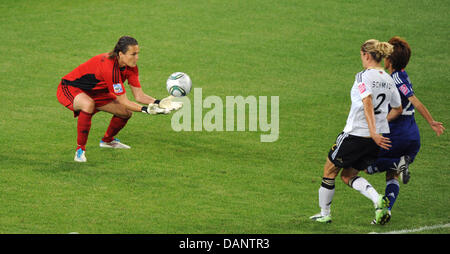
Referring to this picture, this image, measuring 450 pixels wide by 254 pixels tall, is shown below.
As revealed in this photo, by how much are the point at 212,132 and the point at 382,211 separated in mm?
5352

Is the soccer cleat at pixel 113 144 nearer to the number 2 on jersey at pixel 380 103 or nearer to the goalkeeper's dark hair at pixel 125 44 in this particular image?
the goalkeeper's dark hair at pixel 125 44

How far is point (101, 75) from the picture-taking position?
10.8m

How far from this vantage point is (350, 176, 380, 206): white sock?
823 cm

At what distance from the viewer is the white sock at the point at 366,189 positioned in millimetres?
8227

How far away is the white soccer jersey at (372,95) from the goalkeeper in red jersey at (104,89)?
3222 millimetres

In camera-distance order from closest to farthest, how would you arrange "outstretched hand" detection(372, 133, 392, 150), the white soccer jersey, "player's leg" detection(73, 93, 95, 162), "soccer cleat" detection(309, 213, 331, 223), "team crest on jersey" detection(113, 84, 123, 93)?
"outstretched hand" detection(372, 133, 392, 150) < the white soccer jersey < "soccer cleat" detection(309, 213, 331, 223) < "team crest on jersey" detection(113, 84, 123, 93) < "player's leg" detection(73, 93, 95, 162)

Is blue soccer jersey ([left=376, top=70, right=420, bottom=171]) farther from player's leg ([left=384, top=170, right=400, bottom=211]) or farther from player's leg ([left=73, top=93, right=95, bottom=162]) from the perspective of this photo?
player's leg ([left=73, top=93, right=95, bottom=162])

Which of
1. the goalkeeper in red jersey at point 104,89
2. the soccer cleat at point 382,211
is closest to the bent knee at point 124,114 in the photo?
the goalkeeper in red jersey at point 104,89

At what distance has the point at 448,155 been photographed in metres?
11.9

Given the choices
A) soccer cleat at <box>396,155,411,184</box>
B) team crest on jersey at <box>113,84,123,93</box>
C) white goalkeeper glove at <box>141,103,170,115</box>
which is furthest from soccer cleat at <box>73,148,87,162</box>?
soccer cleat at <box>396,155,411,184</box>

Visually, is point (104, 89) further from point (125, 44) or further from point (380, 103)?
point (380, 103)

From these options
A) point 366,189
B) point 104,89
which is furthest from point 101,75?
point 366,189

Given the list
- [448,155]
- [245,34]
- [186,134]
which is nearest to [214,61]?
[245,34]
